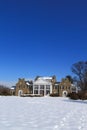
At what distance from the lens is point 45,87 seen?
4006 inches

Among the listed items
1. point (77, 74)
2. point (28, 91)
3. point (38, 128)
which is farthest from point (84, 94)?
point (28, 91)

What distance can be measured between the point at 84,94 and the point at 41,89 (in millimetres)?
49247

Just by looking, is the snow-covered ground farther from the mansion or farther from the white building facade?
the white building facade

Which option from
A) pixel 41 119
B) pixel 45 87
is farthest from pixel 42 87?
pixel 41 119

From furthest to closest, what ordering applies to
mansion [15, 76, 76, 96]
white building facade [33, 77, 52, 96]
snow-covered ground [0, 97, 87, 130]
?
1. white building facade [33, 77, 52, 96]
2. mansion [15, 76, 76, 96]
3. snow-covered ground [0, 97, 87, 130]

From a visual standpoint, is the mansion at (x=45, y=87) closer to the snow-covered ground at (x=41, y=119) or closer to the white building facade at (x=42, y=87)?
the white building facade at (x=42, y=87)

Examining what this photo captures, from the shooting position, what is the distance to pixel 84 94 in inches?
2117

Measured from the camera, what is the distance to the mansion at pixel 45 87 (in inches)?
3974

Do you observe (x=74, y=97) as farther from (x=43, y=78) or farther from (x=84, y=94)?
(x=43, y=78)

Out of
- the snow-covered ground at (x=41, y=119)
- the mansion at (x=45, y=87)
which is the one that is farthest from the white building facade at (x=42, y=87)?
the snow-covered ground at (x=41, y=119)

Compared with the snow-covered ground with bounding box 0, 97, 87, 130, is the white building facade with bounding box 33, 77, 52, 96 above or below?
above

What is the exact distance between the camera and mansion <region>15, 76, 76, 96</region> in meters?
101

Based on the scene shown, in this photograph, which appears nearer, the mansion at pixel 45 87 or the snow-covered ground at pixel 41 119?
the snow-covered ground at pixel 41 119

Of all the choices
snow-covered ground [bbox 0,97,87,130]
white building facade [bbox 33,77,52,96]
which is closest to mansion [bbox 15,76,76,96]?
white building facade [bbox 33,77,52,96]
